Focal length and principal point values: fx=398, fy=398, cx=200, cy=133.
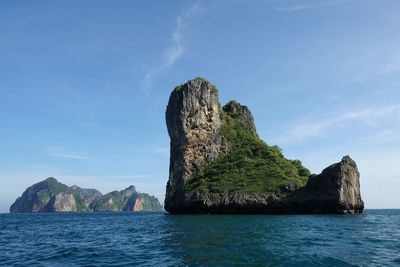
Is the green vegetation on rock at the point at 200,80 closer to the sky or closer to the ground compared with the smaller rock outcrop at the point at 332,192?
closer to the sky

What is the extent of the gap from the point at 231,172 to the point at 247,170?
484 centimetres

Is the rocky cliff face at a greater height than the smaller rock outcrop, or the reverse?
the rocky cliff face

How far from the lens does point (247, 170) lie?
11719 centimetres

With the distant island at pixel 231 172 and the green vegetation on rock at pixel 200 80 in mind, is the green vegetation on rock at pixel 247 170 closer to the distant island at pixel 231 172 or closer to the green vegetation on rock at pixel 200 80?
the distant island at pixel 231 172

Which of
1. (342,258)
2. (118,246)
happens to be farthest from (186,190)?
(342,258)

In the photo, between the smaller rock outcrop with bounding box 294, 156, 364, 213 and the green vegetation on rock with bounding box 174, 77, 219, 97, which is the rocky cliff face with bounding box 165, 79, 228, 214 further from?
the smaller rock outcrop with bounding box 294, 156, 364, 213

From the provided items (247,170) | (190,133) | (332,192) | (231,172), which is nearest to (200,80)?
(190,133)

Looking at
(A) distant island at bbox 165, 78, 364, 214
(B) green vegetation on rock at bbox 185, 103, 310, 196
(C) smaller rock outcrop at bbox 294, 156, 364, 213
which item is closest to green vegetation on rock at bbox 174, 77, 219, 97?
(A) distant island at bbox 165, 78, 364, 214

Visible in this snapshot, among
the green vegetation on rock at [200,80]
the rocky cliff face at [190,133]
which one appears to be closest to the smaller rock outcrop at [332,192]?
the rocky cliff face at [190,133]

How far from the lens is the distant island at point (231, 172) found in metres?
96.1

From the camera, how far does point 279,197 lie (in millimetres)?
98125

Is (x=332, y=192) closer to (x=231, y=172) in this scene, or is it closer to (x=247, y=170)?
(x=247, y=170)

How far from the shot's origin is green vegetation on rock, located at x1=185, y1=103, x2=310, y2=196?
344 ft

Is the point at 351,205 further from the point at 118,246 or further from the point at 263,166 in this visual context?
the point at 118,246
